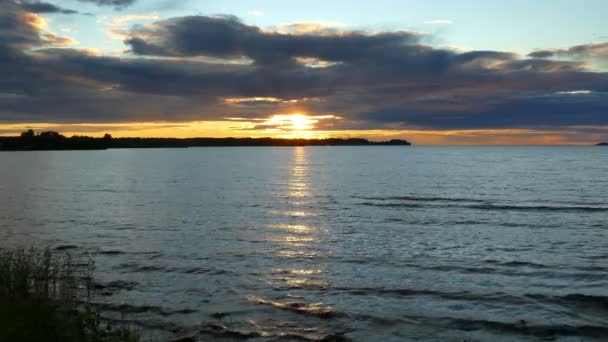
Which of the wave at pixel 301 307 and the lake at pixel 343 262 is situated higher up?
the lake at pixel 343 262

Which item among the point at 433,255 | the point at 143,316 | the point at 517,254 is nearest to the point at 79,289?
the point at 143,316

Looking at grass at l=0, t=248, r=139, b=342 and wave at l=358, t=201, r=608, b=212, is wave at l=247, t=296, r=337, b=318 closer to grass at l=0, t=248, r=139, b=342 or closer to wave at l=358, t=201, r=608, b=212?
grass at l=0, t=248, r=139, b=342

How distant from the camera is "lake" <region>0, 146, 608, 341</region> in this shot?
1755 centimetres

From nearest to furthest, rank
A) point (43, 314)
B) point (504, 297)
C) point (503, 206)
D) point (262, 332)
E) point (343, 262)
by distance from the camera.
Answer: point (43, 314), point (262, 332), point (504, 297), point (343, 262), point (503, 206)

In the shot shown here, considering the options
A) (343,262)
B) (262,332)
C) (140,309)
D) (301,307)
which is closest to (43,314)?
(140,309)

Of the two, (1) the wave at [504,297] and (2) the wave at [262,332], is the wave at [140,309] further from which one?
(1) the wave at [504,297]

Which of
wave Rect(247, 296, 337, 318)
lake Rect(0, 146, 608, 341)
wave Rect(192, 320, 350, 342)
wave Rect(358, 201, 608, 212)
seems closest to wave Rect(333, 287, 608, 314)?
lake Rect(0, 146, 608, 341)

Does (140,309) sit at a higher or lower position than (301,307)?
higher

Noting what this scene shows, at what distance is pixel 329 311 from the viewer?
18.8m

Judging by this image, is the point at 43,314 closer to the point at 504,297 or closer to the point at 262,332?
the point at 262,332

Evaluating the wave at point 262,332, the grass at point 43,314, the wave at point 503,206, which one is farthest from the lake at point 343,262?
the grass at point 43,314

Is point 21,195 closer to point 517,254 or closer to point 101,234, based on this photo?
point 101,234

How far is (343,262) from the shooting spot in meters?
26.9

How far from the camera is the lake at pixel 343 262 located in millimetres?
17547
